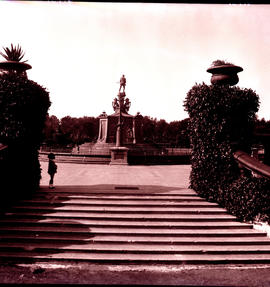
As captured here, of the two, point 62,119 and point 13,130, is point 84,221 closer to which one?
point 13,130

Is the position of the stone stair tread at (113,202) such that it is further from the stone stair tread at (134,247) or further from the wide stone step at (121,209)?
the stone stair tread at (134,247)

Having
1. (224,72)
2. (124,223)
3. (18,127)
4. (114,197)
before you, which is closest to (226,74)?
→ (224,72)

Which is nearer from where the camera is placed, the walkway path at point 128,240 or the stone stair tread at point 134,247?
the walkway path at point 128,240

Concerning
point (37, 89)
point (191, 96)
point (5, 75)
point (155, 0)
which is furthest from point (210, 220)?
point (5, 75)

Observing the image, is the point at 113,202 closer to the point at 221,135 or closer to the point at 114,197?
the point at 114,197

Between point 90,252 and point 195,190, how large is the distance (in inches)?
182

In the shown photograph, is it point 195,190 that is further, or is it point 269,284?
point 195,190

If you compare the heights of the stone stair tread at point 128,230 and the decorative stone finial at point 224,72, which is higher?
the decorative stone finial at point 224,72

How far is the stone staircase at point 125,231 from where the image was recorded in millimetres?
6266

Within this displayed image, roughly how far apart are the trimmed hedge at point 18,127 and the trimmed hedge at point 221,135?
5.73m

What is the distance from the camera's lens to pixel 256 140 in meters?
9.41

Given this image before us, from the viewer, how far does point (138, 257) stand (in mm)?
6199

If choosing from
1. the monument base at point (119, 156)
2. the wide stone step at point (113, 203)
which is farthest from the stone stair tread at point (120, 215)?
the monument base at point (119, 156)

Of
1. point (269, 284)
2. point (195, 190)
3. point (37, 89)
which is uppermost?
point (37, 89)
